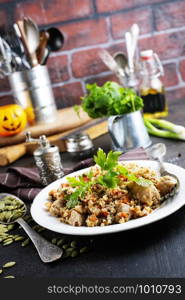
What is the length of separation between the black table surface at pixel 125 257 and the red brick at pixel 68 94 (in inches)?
54.9

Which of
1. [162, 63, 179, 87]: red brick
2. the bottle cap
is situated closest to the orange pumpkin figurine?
the bottle cap

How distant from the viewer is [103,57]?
2258mm

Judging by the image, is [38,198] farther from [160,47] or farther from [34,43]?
[160,47]

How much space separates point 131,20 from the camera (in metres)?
2.36

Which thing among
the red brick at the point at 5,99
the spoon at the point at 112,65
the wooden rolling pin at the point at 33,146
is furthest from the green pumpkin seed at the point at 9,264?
the red brick at the point at 5,99

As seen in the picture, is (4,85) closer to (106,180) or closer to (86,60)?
(86,60)

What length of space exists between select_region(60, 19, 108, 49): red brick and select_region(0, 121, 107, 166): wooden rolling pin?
0.56 m

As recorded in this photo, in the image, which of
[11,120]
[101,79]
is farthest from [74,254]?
[101,79]

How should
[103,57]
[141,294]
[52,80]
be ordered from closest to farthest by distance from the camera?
[141,294] < [103,57] < [52,80]

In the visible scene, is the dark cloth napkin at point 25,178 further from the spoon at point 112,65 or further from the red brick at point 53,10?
the red brick at point 53,10

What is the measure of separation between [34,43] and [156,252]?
1.39m

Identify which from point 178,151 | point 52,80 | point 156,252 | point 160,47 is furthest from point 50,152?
point 160,47

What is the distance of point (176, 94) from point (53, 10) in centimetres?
80

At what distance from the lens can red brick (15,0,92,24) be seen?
2314 mm
